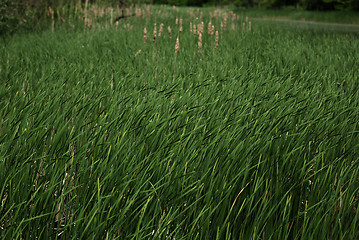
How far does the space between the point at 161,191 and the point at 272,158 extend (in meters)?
0.62

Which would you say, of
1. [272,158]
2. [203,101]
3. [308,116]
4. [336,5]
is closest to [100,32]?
[203,101]

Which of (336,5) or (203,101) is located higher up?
(336,5)

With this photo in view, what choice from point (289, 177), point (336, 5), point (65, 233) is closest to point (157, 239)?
point (65, 233)

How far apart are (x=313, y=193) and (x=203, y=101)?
1.14 m

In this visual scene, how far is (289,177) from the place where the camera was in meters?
1.74

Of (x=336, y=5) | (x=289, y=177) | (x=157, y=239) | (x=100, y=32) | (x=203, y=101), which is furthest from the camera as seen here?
(x=336, y=5)

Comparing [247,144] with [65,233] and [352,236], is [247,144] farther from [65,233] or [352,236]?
[65,233]

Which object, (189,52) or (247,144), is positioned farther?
(189,52)

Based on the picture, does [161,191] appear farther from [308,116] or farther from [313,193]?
[308,116]

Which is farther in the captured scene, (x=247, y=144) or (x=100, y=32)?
(x=100, y=32)

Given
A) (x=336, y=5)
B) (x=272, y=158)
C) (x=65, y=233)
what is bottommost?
(x=65, y=233)

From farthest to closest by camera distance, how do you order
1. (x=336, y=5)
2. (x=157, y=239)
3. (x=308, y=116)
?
1. (x=336, y=5)
2. (x=308, y=116)
3. (x=157, y=239)

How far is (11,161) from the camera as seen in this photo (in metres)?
1.52

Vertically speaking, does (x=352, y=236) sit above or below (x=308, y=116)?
below
